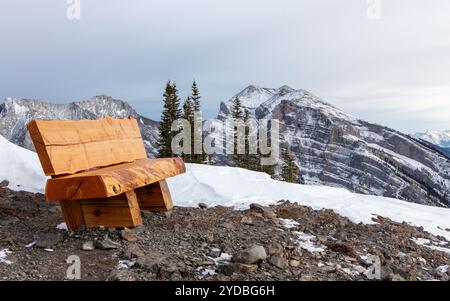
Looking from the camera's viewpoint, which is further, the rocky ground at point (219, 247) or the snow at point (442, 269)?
the snow at point (442, 269)

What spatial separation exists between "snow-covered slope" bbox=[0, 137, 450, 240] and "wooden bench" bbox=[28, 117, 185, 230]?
4.88 ft

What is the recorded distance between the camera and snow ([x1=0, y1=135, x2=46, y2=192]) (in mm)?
8641

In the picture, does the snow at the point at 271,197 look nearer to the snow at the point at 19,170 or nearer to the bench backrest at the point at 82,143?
the bench backrest at the point at 82,143

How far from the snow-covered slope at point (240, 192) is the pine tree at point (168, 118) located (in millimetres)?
29485

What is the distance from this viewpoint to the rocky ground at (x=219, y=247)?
4.78 metres

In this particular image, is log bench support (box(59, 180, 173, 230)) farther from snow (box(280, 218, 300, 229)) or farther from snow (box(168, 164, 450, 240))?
snow (box(280, 218, 300, 229))

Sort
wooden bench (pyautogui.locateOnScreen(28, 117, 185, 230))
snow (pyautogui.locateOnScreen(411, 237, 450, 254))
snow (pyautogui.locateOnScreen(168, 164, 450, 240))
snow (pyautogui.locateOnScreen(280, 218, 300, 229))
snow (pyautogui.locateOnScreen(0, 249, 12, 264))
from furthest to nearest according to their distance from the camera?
snow (pyautogui.locateOnScreen(168, 164, 450, 240)) → snow (pyautogui.locateOnScreen(411, 237, 450, 254)) → snow (pyautogui.locateOnScreen(280, 218, 300, 229)) → wooden bench (pyautogui.locateOnScreen(28, 117, 185, 230)) → snow (pyautogui.locateOnScreen(0, 249, 12, 264))

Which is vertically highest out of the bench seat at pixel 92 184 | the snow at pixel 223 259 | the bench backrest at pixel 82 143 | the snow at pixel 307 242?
the bench backrest at pixel 82 143

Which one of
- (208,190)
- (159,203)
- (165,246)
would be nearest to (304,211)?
(208,190)

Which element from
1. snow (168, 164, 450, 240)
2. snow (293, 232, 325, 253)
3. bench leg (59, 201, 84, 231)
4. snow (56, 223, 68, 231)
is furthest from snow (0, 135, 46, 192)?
snow (293, 232, 325, 253)

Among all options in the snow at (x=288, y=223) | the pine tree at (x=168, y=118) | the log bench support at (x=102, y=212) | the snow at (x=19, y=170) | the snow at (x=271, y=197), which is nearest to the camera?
the log bench support at (x=102, y=212)

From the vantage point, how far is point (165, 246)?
18.2 feet

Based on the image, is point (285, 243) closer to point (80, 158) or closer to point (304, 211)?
point (304, 211)

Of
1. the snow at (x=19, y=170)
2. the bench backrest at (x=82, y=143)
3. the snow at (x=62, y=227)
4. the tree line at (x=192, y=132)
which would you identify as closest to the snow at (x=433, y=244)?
the bench backrest at (x=82, y=143)
